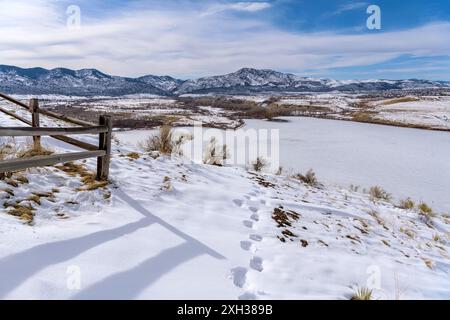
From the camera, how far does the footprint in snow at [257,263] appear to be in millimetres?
4421

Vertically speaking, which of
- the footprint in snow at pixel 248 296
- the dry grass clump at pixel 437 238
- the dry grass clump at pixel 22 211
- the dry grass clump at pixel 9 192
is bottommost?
the dry grass clump at pixel 437 238

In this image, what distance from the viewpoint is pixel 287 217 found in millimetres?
6836

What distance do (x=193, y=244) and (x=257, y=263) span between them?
36.6 inches

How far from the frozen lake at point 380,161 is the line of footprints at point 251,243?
8253 mm

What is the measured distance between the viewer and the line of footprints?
3944mm

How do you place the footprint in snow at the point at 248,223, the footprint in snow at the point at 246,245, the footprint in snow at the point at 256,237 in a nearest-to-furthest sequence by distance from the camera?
the footprint in snow at the point at 246,245
the footprint in snow at the point at 256,237
the footprint in snow at the point at 248,223

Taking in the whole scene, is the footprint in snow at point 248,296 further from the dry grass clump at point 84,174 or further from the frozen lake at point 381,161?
the frozen lake at point 381,161

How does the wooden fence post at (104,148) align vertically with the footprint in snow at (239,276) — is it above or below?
above

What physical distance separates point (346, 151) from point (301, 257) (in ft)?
63.7

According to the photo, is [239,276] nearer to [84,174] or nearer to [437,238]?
[84,174]

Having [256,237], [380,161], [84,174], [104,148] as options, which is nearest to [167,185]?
[104,148]

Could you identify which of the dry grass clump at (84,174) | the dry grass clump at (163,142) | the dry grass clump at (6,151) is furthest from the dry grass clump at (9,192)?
the dry grass clump at (163,142)
